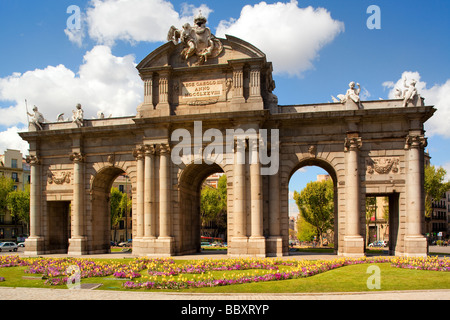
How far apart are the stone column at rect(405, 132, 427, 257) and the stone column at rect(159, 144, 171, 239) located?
735 inches

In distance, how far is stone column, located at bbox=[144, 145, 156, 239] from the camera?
35938 millimetres

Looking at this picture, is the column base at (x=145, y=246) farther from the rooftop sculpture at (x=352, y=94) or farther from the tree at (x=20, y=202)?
the tree at (x=20, y=202)

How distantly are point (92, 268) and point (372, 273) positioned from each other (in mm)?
16188

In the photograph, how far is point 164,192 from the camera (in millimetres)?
36000

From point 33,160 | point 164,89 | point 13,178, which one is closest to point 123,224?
point 13,178

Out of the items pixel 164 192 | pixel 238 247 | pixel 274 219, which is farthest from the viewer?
pixel 164 192

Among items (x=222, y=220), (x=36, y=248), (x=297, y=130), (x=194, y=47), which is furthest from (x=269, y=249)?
(x=222, y=220)

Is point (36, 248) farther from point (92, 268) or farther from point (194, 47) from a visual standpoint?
point (194, 47)

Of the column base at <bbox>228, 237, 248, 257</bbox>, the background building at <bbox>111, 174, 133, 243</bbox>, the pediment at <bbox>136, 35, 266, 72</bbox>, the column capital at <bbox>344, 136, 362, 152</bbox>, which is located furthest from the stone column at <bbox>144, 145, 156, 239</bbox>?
the background building at <bbox>111, 174, 133, 243</bbox>

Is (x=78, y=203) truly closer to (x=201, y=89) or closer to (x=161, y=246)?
(x=161, y=246)

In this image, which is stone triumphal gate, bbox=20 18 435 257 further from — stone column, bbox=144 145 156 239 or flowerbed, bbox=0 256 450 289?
flowerbed, bbox=0 256 450 289

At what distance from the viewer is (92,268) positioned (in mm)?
26484

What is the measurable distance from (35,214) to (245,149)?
67.7 feet

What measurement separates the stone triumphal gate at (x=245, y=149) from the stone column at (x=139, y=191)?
0.28 feet
